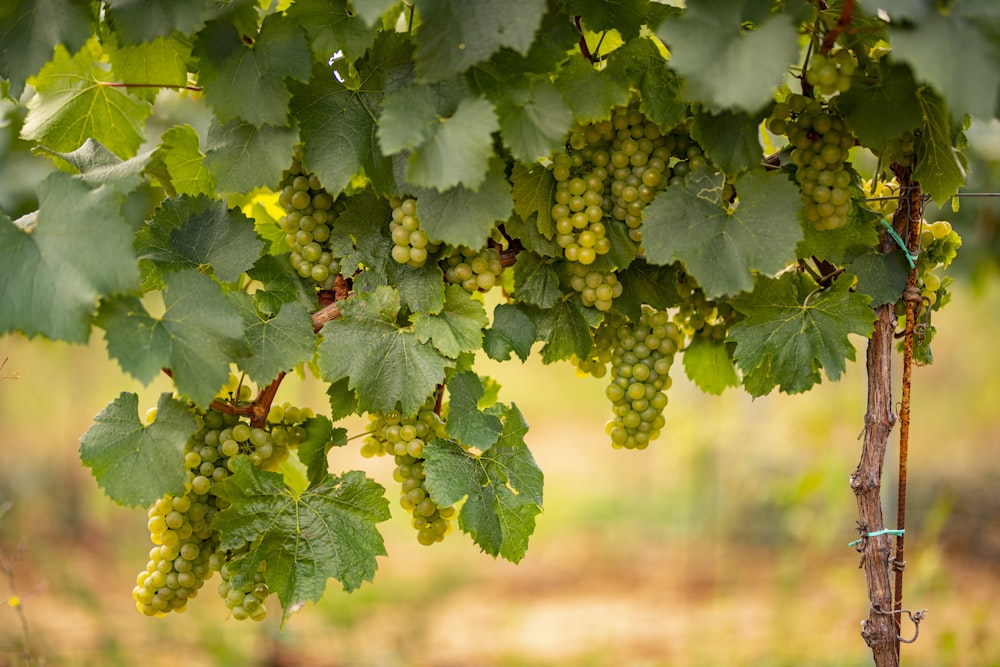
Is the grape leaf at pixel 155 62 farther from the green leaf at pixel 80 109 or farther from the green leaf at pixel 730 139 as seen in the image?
the green leaf at pixel 730 139

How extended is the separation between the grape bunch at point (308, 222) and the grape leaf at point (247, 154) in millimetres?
78

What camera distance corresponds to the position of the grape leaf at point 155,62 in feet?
4.01

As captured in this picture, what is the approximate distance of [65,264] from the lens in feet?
3.11

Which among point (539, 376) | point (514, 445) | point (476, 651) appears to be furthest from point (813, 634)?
point (539, 376)

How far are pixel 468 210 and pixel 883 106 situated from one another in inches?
20.4

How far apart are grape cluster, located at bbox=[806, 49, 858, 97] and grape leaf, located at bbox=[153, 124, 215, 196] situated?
33.4 inches

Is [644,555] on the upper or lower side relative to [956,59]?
upper

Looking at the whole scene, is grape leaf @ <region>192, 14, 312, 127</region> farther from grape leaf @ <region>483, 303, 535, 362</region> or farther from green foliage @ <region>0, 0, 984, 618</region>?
grape leaf @ <region>483, 303, 535, 362</region>

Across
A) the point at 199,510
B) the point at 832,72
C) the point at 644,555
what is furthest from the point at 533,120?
the point at 644,555

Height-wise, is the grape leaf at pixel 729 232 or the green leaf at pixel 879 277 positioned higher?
the green leaf at pixel 879 277

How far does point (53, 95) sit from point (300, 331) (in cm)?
59

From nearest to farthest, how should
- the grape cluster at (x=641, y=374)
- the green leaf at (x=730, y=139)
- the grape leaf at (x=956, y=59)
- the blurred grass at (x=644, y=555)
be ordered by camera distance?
the grape leaf at (x=956, y=59) → the green leaf at (x=730, y=139) → the grape cluster at (x=641, y=374) → the blurred grass at (x=644, y=555)

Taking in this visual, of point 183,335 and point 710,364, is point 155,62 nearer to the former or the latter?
point 183,335

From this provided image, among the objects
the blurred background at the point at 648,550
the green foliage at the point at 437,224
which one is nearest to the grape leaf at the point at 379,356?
the green foliage at the point at 437,224
